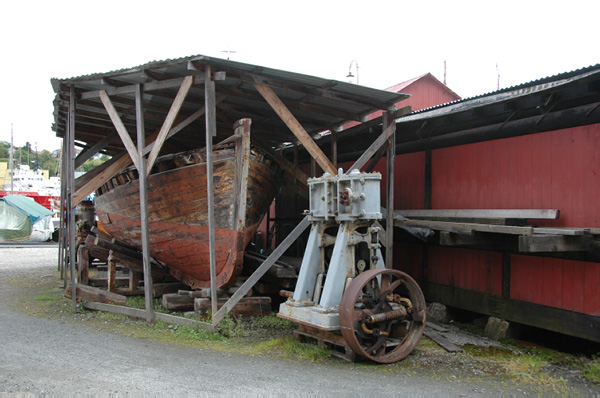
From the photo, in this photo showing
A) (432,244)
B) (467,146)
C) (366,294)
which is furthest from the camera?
(432,244)

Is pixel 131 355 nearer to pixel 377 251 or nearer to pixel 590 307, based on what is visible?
pixel 377 251

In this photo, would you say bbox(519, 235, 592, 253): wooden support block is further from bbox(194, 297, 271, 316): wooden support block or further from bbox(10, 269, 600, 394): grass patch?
bbox(194, 297, 271, 316): wooden support block

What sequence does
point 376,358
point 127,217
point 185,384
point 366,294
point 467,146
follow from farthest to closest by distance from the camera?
point 127,217 → point 467,146 → point 366,294 → point 376,358 → point 185,384

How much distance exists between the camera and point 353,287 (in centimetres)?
537

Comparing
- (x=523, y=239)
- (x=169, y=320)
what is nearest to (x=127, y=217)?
(x=169, y=320)

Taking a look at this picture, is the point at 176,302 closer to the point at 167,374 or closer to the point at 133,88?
the point at 167,374

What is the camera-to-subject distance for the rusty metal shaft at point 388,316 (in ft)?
17.4

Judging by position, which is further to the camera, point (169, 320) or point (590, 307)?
point (169, 320)

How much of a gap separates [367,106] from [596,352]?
15.8 feet

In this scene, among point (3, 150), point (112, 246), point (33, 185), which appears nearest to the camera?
point (112, 246)

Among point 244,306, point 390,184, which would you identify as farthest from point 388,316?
point 390,184

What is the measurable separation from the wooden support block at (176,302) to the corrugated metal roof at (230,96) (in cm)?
334

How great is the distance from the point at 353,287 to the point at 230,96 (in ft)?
14.3

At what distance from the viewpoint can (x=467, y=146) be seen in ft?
25.5
